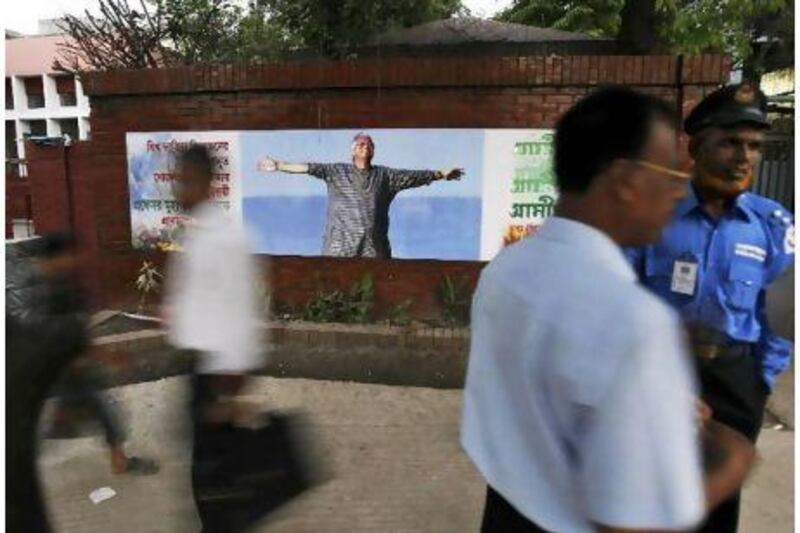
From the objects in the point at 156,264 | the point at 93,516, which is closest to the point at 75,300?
the point at 93,516

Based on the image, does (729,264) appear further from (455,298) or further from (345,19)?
(345,19)

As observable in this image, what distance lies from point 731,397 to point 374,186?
3.52 m

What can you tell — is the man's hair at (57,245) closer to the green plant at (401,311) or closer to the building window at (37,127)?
the green plant at (401,311)

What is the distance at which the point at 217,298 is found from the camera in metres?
2.53

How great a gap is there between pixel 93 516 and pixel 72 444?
83 centimetres

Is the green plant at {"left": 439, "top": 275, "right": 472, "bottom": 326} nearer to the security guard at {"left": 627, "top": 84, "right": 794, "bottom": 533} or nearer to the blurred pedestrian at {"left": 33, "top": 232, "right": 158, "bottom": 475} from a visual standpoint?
the blurred pedestrian at {"left": 33, "top": 232, "right": 158, "bottom": 475}

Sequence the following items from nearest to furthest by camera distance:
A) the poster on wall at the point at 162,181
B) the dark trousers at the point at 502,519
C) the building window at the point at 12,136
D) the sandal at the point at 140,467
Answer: the dark trousers at the point at 502,519
the sandal at the point at 140,467
the poster on wall at the point at 162,181
the building window at the point at 12,136

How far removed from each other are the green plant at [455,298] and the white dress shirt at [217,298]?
274 cm

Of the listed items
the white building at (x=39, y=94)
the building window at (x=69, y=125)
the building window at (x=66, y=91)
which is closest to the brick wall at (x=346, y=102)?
the white building at (x=39, y=94)

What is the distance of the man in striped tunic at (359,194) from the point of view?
5176 mm

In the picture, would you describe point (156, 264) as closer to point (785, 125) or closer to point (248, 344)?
point (248, 344)

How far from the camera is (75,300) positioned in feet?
7.48

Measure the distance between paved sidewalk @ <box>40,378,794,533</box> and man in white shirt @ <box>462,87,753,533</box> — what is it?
1635 millimetres

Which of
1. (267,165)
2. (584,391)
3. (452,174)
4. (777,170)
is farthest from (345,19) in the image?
(584,391)
